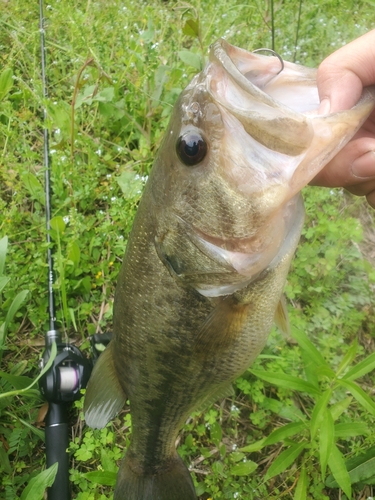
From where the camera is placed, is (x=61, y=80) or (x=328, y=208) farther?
(x=61, y=80)

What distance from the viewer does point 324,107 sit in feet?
4.33

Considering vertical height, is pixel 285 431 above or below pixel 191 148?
below

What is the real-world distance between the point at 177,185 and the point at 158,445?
1.28m

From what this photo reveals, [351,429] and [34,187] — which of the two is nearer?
[351,429]

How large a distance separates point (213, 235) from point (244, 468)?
5.14 ft

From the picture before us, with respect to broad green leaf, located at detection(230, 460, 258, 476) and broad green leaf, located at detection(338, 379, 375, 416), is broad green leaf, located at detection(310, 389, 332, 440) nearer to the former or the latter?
broad green leaf, located at detection(338, 379, 375, 416)

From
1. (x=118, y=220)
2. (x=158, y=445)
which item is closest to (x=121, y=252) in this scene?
(x=118, y=220)

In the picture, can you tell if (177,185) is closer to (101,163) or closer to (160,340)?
(160,340)

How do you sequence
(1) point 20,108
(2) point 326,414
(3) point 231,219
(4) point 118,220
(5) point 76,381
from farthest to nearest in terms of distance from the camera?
(1) point 20,108 < (4) point 118,220 < (5) point 76,381 < (2) point 326,414 < (3) point 231,219

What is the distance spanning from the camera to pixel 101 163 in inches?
133

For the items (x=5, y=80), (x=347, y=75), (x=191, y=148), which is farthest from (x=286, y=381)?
(x=5, y=80)

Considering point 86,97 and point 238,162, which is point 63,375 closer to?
point 238,162

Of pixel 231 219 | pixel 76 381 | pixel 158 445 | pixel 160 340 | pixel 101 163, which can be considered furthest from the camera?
pixel 101 163

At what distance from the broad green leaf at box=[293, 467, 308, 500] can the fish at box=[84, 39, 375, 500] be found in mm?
768
